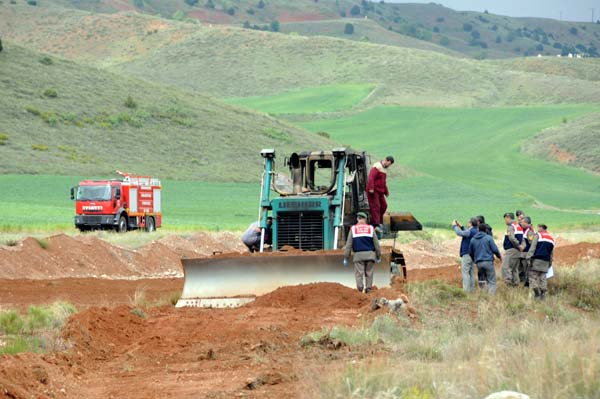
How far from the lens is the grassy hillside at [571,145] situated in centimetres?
9669

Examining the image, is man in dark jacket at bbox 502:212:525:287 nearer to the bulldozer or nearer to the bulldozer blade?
the bulldozer

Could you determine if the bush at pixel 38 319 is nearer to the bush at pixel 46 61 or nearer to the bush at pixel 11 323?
the bush at pixel 11 323

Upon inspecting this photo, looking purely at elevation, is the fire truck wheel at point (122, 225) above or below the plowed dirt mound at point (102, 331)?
below

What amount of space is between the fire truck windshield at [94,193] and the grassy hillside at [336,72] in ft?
282

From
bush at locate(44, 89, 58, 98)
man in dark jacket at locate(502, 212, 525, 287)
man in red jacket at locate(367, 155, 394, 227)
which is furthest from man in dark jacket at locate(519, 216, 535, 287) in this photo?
bush at locate(44, 89, 58, 98)

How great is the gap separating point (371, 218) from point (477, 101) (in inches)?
4443

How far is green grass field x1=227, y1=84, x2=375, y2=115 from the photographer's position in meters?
126

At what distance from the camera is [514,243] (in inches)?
947

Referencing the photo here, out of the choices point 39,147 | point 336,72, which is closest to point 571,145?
point 39,147

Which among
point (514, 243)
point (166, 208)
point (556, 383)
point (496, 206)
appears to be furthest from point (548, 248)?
point (496, 206)

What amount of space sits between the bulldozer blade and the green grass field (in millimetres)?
101273

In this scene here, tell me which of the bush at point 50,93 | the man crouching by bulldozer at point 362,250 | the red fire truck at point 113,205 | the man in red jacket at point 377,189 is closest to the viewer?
the man crouching by bulldozer at point 362,250

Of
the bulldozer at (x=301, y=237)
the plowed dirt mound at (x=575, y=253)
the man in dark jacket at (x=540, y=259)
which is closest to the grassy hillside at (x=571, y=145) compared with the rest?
the plowed dirt mound at (x=575, y=253)

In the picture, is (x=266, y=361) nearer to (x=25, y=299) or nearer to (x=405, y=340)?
(x=405, y=340)
